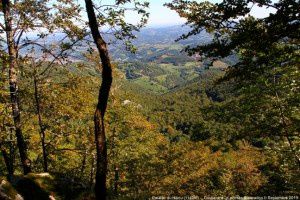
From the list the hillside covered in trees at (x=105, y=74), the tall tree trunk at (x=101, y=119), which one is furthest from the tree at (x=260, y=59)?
the tall tree trunk at (x=101, y=119)

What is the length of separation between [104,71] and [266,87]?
1028cm

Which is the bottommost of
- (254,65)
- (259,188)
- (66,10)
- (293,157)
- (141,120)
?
(259,188)

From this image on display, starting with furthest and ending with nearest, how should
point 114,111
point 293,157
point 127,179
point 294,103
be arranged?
point 127,179, point 114,111, point 293,157, point 294,103

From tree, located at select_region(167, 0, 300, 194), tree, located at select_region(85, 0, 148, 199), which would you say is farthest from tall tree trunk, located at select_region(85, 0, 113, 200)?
tree, located at select_region(167, 0, 300, 194)

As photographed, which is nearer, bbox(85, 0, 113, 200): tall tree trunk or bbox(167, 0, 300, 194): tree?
bbox(85, 0, 113, 200): tall tree trunk

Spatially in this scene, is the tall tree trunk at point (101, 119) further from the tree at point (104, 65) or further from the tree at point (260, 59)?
the tree at point (260, 59)

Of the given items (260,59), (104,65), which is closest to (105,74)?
(104,65)

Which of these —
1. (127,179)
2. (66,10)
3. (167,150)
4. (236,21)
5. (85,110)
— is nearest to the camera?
(236,21)

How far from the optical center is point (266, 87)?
1750 centimetres

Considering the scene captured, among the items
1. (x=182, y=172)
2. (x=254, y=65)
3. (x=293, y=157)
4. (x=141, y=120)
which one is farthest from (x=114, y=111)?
(x=254, y=65)

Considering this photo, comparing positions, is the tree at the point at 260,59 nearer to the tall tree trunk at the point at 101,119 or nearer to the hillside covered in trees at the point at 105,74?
the hillside covered in trees at the point at 105,74

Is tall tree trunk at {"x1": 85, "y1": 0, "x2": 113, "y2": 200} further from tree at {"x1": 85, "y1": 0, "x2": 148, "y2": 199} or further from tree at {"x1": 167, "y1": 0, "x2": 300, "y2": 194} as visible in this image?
tree at {"x1": 167, "y1": 0, "x2": 300, "y2": 194}

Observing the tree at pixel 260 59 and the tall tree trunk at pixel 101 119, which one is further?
the tree at pixel 260 59

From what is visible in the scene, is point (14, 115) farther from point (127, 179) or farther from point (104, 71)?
point (127, 179)
